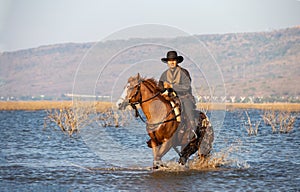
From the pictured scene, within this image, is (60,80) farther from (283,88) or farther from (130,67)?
(130,67)

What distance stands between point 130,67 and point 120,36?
27.7 inches

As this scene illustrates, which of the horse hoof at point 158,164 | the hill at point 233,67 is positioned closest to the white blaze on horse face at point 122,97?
the horse hoof at point 158,164

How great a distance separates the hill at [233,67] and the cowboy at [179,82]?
7728cm

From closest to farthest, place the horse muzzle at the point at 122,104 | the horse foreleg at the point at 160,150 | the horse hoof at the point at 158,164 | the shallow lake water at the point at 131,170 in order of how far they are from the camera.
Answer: the shallow lake water at the point at 131,170
the horse muzzle at the point at 122,104
the horse foreleg at the point at 160,150
the horse hoof at the point at 158,164

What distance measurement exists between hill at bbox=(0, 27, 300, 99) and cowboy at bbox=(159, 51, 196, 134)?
77.3 metres

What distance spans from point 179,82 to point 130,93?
3.38 feet

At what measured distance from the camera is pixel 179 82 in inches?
490

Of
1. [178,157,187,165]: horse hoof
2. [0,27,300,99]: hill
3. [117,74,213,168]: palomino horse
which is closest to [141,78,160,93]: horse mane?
[117,74,213,168]: palomino horse

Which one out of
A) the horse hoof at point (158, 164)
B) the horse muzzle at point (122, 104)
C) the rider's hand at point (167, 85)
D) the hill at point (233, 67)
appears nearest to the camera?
the horse muzzle at point (122, 104)

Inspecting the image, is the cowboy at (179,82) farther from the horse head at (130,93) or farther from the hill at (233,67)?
the hill at (233,67)

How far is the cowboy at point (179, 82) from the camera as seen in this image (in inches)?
490

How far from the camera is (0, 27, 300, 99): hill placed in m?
105

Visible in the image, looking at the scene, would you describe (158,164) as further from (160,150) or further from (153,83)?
(153,83)

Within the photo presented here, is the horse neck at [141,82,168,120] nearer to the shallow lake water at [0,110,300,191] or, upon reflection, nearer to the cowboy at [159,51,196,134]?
the cowboy at [159,51,196,134]
